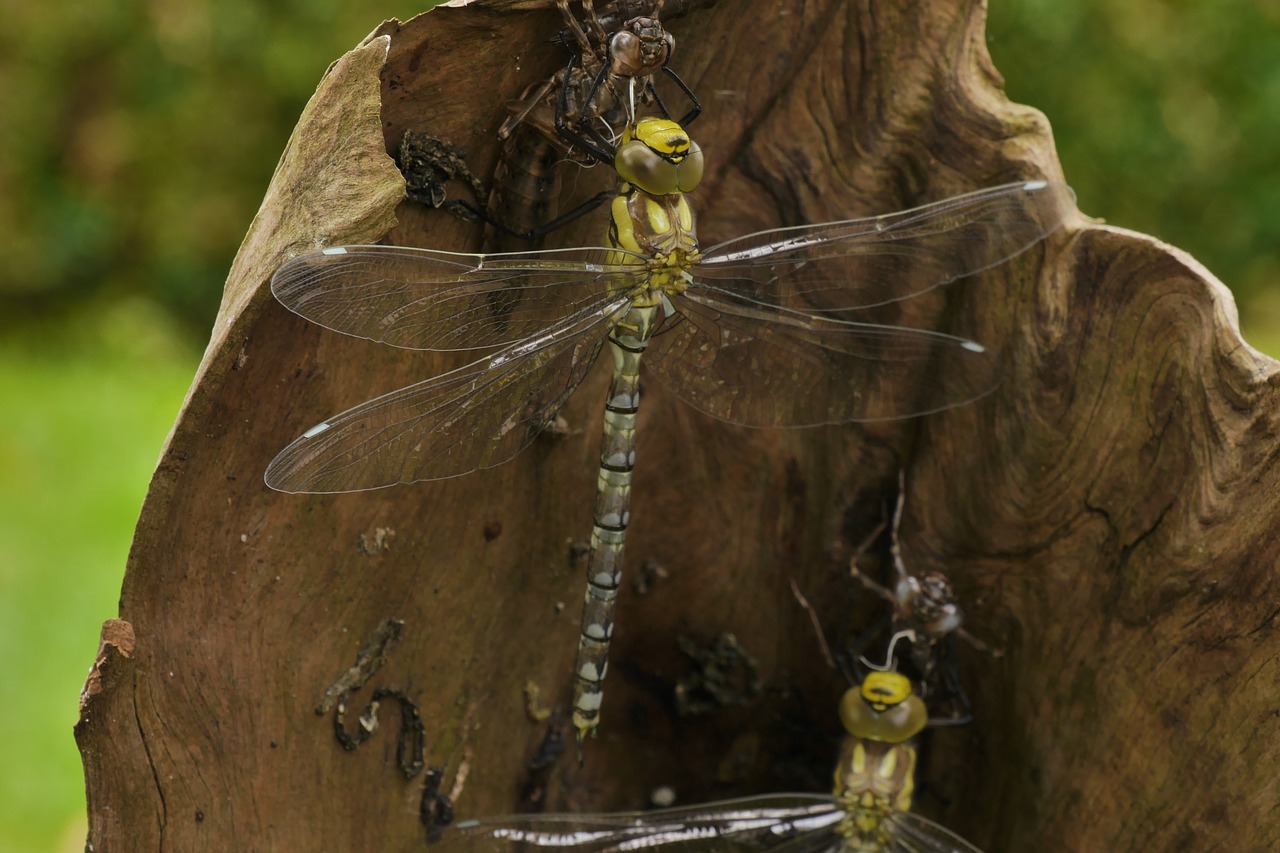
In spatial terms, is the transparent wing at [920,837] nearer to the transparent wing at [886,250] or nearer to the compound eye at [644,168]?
the transparent wing at [886,250]

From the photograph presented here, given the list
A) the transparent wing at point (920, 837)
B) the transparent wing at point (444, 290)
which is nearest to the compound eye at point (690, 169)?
the transparent wing at point (444, 290)

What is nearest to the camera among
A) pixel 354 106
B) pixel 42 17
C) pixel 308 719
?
pixel 354 106

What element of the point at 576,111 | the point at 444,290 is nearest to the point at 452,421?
the point at 444,290

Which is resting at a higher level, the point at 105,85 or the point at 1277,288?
the point at 105,85

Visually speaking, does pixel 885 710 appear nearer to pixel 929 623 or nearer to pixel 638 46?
pixel 929 623

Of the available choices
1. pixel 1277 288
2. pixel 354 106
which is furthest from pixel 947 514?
pixel 1277 288

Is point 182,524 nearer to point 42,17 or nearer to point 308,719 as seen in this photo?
point 308,719

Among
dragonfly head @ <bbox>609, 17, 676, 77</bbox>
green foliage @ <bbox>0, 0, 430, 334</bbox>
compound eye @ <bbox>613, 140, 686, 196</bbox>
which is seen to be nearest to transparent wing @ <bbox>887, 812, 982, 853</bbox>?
compound eye @ <bbox>613, 140, 686, 196</bbox>

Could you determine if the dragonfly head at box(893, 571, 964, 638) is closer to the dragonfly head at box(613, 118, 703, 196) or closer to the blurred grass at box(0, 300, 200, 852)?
the dragonfly head at box(613, 118, 703, 196)
